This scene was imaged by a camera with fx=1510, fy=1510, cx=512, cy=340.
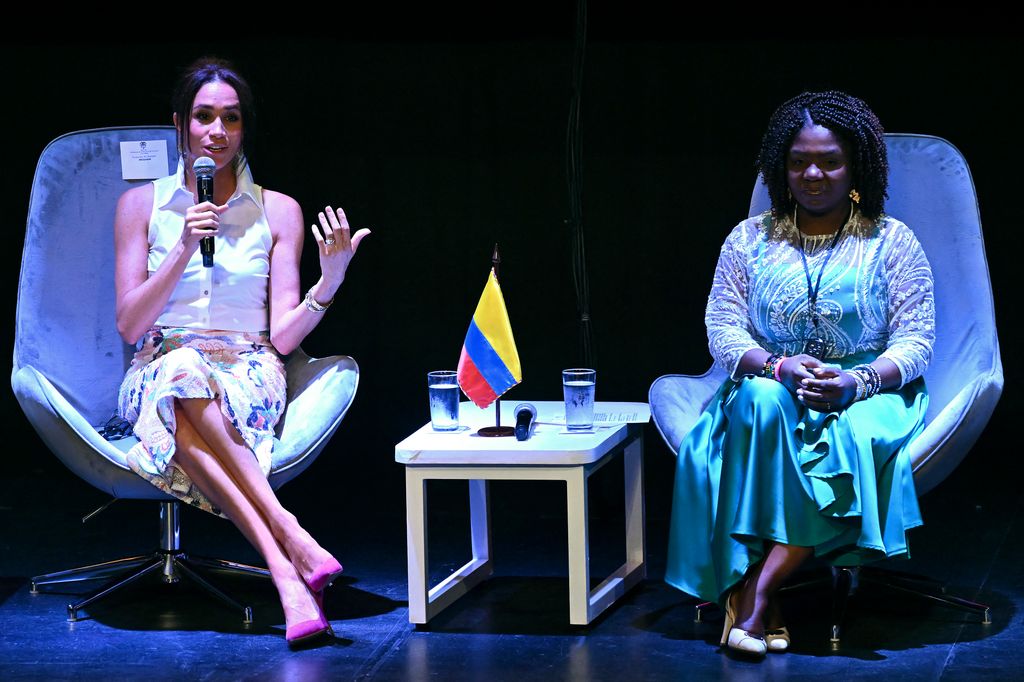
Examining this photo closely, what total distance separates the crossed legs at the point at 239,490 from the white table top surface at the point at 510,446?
0.98ft

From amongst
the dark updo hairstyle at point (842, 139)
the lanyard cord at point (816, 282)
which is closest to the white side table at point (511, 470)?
the lanyard cord at point (816, 282)

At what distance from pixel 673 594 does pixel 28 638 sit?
4.93ft

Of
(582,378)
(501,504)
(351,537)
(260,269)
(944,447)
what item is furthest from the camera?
(501,504)

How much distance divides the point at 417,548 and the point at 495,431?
0.32 m

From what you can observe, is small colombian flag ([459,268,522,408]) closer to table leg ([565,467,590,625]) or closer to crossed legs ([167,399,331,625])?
table leg ([565,467,590,625])

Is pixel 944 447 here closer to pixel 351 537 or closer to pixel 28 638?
pixel 351 537

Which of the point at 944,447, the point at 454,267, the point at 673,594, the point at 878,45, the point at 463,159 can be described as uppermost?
the point at 878,45

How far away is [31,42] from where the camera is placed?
486 cm

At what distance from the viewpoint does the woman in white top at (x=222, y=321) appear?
11.0 ft

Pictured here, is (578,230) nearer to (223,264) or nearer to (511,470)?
(223,264)

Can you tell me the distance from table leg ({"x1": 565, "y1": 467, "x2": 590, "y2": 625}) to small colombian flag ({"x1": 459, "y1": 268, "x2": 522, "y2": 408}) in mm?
304

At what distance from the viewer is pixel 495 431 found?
345 cm

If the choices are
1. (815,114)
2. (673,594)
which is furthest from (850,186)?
(673,594)

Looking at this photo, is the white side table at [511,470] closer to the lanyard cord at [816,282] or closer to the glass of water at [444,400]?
the glass of water at [444,400]
